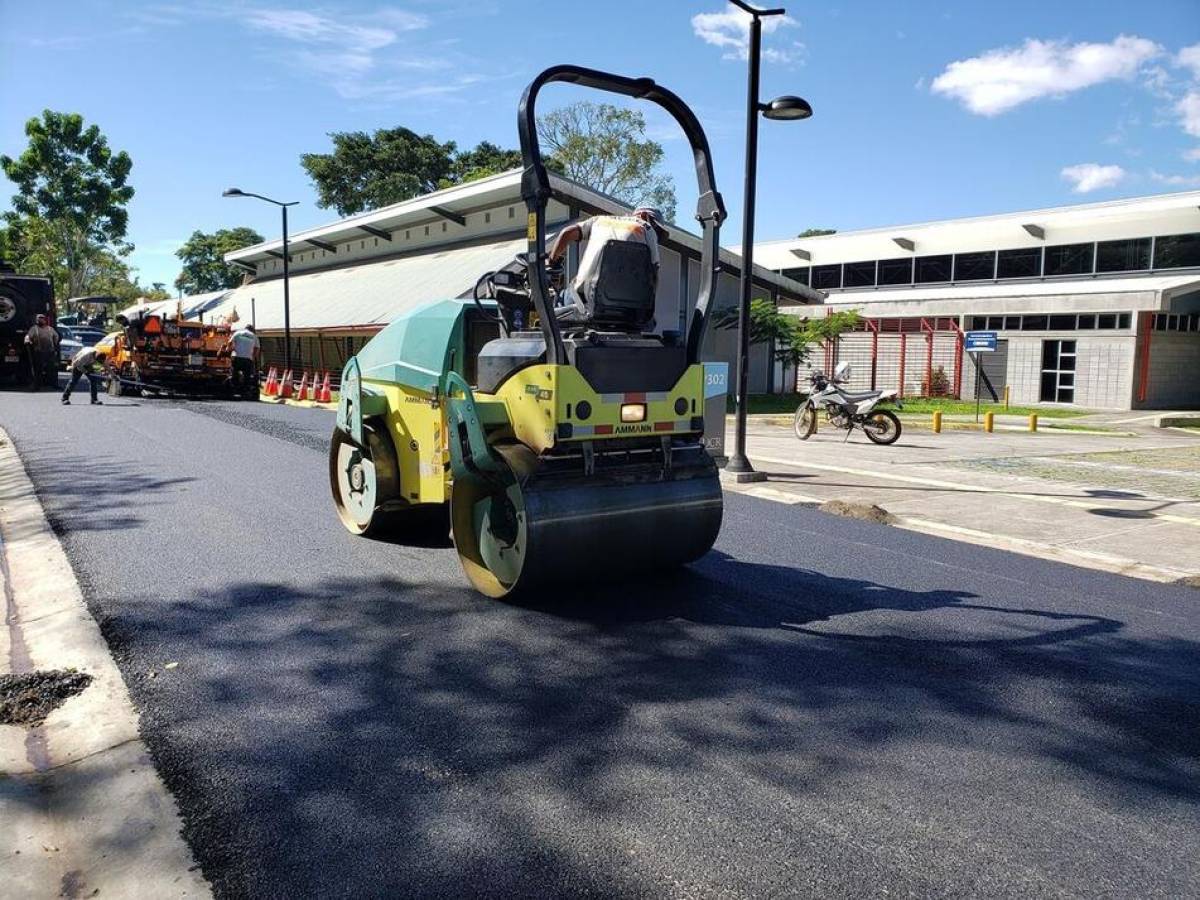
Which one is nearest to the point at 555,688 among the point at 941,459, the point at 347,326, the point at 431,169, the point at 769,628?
the point at 769,628

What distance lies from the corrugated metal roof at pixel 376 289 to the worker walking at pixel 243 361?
10.1 ft

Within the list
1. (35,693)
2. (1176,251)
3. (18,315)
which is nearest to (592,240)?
(35,693)

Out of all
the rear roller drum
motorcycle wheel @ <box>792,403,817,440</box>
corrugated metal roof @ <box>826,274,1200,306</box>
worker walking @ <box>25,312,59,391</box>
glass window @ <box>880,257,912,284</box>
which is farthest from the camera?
glass window @ <box>880,257,912,284</box>

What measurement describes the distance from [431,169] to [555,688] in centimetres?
6302

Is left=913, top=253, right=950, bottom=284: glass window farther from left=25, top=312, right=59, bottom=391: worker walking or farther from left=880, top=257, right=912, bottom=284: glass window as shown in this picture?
left=25, top=312, right=59, bottom=391: worker walking

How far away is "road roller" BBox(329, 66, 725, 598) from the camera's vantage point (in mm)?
5230

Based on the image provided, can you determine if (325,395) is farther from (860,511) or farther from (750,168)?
(860,511)

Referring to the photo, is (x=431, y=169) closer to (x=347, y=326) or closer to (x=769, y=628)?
(x=347, y=326)

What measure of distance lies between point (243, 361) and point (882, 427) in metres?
16.0

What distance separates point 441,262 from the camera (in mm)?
29438

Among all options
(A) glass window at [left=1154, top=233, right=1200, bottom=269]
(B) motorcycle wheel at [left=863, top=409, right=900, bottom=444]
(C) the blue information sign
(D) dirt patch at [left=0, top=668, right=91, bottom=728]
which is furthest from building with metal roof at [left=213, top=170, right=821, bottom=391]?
(D) dirt patch at [left=0, top=668, right=91, bottom=728]

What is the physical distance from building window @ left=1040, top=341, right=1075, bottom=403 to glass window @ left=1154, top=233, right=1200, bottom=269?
8.01 meters

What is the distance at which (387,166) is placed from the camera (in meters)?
62.3

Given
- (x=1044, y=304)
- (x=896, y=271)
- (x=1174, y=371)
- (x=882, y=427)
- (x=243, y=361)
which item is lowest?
(x=882, y=427)
